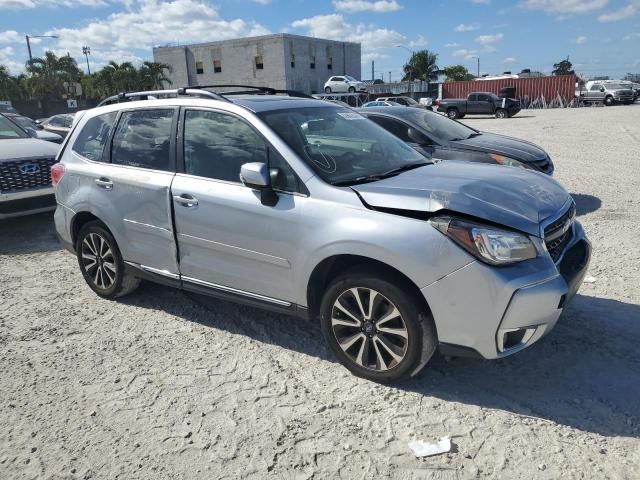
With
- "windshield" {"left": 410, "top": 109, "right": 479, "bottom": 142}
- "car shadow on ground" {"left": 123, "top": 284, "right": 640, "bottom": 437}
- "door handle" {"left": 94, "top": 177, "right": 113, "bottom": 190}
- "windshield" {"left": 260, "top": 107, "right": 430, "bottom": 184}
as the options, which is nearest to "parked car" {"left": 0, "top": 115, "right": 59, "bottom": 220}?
"door handle" {"left": 94, "top": 177, "right": 113, "bottom": 190}

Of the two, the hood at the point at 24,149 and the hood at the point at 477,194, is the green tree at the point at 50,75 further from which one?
the hood at the point at 477,194

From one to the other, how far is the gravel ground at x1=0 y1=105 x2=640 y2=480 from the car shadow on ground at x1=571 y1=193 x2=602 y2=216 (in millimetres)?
2762

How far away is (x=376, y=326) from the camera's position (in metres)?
3.26

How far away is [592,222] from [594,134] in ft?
44.4

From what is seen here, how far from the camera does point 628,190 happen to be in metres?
8.69

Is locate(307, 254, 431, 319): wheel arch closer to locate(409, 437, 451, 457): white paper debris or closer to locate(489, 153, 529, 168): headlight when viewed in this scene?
locate(409, 437, 451, 457): white paper debris

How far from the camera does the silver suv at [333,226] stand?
2.95 m

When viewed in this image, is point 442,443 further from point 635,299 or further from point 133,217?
point 133,217


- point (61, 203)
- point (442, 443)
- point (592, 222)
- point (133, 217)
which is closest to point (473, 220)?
point (442, 443)

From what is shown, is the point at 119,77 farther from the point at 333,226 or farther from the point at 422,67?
the point at 333,226

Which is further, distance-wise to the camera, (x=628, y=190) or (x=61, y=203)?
(x=628, y=190)

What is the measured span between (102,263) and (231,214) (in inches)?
72.4

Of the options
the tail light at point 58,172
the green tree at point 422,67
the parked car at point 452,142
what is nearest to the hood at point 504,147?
the parked car at point 452,142

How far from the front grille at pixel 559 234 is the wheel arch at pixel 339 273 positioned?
33.0 inches
